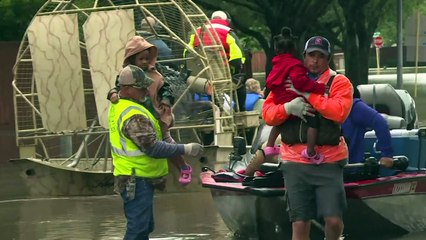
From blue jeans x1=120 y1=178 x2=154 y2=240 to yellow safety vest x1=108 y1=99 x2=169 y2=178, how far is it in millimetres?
86

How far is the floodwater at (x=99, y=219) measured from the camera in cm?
996

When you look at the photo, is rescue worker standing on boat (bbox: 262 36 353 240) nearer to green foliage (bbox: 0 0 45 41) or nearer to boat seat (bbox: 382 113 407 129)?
boat seat (bbox: 382 113 407 129)

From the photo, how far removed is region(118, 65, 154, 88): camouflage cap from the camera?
719 cm

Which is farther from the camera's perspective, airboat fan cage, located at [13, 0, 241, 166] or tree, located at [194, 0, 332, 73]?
tree, located at [194, 0, 332, 73]

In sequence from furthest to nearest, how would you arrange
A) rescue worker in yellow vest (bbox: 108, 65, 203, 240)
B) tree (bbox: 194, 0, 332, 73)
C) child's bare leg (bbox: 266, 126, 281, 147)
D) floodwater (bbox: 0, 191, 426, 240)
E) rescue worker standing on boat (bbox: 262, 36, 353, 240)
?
tree (bbox: 194, 0, 332, 73) < floodwater (bbox: 0, 191, 426, 240) < child's bare leg (bbox: 266, 126, 281, 147) < rescue worker standing on boat (bbox: 262, 36, 353, 240) < rescue worker in yellow vest (bbox: 108, 65, 203, 240)

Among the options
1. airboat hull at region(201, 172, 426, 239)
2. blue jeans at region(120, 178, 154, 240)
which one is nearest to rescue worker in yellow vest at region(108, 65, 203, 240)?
blue jeans at region(120, 178, 154, 240)

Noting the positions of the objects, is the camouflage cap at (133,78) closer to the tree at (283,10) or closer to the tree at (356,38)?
the tree at (283,10)

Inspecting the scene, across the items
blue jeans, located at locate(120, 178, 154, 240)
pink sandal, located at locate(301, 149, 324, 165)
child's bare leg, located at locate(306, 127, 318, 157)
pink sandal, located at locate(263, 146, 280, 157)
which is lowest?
blue jeans, located at locate(120, 178, 154, 240)

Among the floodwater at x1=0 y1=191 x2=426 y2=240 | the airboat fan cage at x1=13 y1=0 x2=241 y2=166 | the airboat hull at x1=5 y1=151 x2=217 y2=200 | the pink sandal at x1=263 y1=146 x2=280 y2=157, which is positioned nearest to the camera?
the pink sandal at x1=263 y1=146 x2=280 y2=157

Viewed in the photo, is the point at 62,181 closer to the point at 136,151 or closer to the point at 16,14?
the point at 136,151

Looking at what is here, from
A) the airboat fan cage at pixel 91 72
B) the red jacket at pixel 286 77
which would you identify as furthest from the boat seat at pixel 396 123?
the red jacket at pixel 286 77

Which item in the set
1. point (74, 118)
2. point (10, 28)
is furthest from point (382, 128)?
point (10, 28)

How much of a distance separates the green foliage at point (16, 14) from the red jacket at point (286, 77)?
11.8 metres

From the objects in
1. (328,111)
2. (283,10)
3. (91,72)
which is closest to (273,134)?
(328,111)
